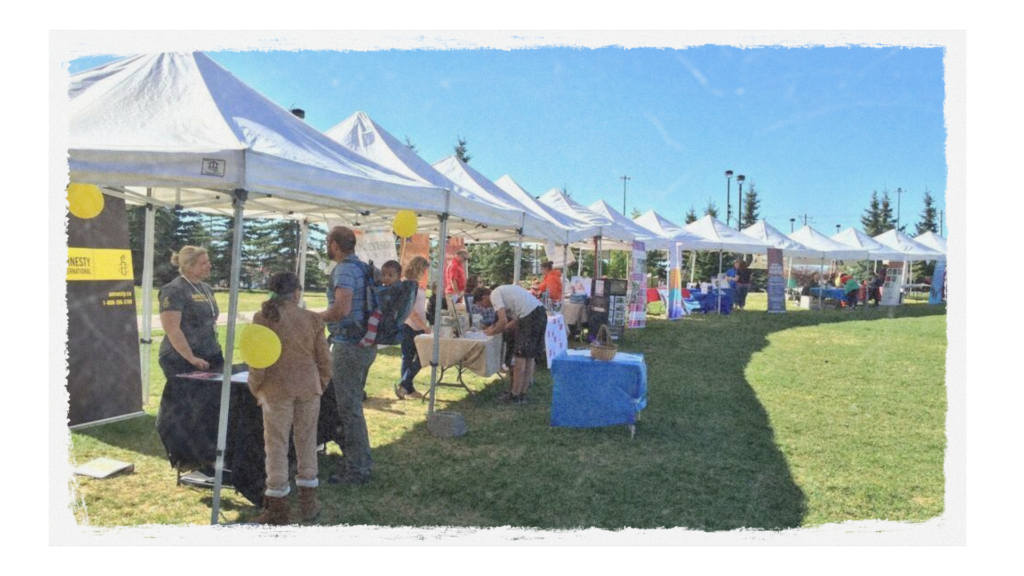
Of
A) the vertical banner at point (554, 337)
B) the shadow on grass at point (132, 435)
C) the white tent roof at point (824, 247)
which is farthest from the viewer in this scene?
the white tent roof at point (824, 247)

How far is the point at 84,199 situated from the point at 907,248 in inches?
1299

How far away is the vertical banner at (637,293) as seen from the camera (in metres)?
14.4

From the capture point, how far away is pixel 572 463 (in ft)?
16.1

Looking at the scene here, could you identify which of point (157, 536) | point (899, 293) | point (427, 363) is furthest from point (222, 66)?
point (899, 293)

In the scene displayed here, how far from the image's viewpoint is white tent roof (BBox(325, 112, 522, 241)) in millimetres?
6098

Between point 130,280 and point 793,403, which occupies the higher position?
point 130,280

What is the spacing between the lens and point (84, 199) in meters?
3.56

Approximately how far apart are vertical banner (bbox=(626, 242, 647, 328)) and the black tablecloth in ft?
35.1

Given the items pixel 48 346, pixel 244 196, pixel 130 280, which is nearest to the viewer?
pixel 48 346

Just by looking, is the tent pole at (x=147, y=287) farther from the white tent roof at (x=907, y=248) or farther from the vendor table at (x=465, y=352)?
the white tent roof at (x=907, y=248)

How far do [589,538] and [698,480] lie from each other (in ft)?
6.49

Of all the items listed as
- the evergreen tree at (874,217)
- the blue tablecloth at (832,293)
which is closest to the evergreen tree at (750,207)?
the evergreen tree at (874,217)

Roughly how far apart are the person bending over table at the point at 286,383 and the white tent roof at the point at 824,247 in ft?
80.8

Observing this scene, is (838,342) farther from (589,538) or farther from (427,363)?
(589,538)
